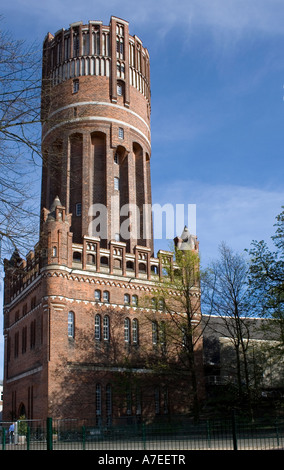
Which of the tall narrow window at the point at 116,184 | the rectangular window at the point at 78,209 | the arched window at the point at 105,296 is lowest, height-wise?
the arched window at the point at 105,296

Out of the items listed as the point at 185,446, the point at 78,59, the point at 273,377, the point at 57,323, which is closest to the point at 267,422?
the point at 185,446

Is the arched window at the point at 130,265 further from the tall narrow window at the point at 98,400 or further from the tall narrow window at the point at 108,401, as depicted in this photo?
the tall narrow window at the point at 98,400

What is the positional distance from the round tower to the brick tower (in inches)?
3.6

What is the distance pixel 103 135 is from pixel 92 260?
1238cm

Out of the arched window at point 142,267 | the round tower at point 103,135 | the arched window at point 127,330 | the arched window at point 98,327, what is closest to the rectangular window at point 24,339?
the arched window at point 98,327

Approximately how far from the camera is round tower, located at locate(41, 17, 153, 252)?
1813 inches

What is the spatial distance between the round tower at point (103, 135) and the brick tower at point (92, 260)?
93 mm

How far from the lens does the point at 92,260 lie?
4188cm

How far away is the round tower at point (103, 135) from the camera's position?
1813 inches

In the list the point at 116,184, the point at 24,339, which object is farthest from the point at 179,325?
the point at 116,184

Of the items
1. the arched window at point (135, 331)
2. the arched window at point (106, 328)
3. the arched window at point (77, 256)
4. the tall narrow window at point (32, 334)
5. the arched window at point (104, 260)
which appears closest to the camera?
the arched window at point (106, 328)

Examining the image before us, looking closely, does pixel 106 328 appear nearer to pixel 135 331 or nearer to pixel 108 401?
pixel 135 331
